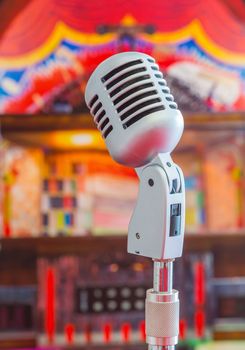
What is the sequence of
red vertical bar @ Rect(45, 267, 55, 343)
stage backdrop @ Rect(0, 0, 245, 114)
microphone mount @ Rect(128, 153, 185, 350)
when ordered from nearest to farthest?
1. microphone mount @ Rect(128, 153, 185, 350)
2. red vertical bar @ Rect(45, 267, 55, 343)
3. stage backdrop @ Rect(0, 0, 245, 114)


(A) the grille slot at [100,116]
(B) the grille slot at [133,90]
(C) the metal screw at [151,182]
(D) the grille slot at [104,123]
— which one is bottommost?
(C) the metal screw at [151,182]

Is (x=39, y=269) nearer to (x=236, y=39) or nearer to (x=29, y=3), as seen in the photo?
(x=29, y=3)

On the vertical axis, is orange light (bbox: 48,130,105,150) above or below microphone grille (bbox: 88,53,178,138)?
above

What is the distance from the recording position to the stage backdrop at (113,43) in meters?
2.04

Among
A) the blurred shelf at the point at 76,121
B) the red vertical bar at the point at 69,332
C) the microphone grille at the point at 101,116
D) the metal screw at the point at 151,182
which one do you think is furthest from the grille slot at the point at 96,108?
the red vertical bar at the point at 69,332

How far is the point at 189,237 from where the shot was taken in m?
1.89

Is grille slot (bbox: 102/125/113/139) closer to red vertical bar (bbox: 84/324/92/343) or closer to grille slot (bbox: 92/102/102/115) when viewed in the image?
grille slot (bbox: 92/102/102/115)

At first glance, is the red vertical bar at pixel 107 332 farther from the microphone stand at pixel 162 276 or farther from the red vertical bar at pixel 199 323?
the microphone stand at pixel 162 276

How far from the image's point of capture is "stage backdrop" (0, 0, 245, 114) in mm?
2035

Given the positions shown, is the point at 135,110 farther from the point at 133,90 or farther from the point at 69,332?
the point at 69,332

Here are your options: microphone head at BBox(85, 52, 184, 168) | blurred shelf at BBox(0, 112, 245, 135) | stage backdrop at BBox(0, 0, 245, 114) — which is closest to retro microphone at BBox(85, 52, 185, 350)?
microphone head at BBox(85, 52, 184, 168)

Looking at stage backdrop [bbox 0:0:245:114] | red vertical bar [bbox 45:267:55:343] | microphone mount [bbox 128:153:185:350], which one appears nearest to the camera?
microphone mount [bbox 128:153:185:350]

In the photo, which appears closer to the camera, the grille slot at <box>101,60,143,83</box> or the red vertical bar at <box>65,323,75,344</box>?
the grille slot at <box>101,60,143,83</box>

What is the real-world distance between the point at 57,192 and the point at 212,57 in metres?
0.72
